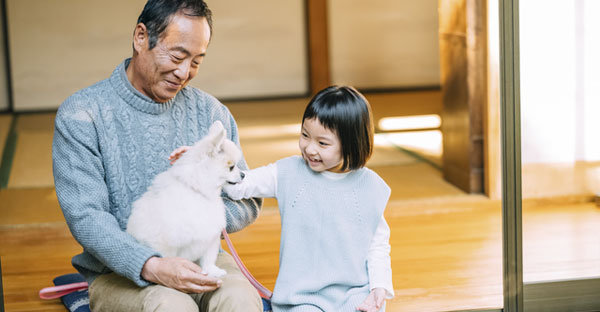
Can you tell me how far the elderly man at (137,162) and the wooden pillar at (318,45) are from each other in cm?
592

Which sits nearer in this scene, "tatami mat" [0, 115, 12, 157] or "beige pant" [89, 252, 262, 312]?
"beige pant" [89, 252, 262, 312]

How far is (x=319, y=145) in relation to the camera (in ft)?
6.03

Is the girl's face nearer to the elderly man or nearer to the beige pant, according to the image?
the elderly man

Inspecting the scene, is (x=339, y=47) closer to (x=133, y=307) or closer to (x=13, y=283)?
(x=13, y=283)

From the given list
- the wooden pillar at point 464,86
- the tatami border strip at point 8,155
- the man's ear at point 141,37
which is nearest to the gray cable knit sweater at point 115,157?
the man's ear at point 141,37

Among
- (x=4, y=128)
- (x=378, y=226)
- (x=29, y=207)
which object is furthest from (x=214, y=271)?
(x=4, y=128)

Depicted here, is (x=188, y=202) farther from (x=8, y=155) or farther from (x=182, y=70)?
(x=8, y=155)

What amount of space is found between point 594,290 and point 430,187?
1791 mm

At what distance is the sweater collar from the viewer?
1.91m

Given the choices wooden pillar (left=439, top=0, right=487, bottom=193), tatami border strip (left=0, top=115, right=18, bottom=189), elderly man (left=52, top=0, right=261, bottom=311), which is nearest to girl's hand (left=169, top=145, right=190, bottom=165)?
elderly man (left=52, top=0, right=261, bottom=311)

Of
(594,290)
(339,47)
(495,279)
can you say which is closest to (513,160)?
(594,290)

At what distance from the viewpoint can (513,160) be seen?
2193 millimetres

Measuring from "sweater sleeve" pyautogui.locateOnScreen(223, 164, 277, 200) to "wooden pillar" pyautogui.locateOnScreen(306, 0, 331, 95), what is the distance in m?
5.93

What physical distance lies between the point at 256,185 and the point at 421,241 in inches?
61.1
